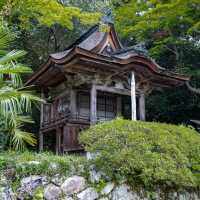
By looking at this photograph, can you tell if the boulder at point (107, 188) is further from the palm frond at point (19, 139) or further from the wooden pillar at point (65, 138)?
the wooden pillar at point (65, 138)

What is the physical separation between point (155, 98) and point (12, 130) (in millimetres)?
13437

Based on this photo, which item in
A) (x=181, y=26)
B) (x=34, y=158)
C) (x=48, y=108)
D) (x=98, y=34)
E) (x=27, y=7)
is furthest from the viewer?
(x=181, y=26)

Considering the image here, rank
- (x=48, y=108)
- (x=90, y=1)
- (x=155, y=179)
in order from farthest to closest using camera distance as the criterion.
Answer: (x=90, y=1) < (x=48, y=108) < (x=155, y=179)

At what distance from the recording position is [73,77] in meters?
12.4

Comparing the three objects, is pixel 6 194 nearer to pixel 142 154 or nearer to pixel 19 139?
pixel 19 139

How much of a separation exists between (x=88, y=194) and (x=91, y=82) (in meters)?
5.95

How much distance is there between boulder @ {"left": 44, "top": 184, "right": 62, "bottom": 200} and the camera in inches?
239

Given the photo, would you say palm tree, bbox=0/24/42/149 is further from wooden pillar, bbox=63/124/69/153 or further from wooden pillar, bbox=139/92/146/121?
wooden pillar, bbox=139/92/146/121

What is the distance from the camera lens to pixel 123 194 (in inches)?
269

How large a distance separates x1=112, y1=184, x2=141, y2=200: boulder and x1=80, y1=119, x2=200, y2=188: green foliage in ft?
0.54

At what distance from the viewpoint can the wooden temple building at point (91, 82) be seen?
11219 mm

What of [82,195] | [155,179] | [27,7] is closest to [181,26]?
[27,7]

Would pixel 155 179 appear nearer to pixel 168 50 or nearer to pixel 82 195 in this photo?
pixel 82 195

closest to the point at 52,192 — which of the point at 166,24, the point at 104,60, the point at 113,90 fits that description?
the point at 104,60
